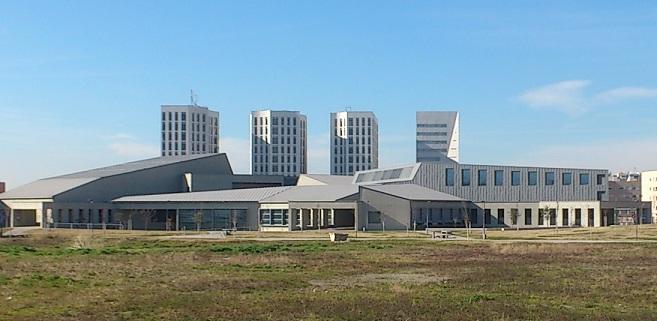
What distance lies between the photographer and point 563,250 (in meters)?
50.8

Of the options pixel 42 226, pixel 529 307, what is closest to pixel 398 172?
pixel 42 226

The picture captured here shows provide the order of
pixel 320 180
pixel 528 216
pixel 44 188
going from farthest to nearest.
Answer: pixel 320 180 → pixel 44 188 → pixel 528 216

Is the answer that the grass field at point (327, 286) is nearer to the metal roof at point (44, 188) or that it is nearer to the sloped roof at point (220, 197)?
the sloped roof at point (220, 197)

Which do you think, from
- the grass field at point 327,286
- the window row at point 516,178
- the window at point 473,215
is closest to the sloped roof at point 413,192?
the window at point 473,215

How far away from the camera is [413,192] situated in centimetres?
10762

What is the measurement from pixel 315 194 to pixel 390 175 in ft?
73.7

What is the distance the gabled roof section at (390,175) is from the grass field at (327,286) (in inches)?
2676

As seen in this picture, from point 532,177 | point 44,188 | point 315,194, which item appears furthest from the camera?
point 44,188

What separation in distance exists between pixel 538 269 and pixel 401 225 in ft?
213

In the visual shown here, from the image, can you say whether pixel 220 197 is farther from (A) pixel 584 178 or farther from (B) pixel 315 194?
(A) pixel 584 178

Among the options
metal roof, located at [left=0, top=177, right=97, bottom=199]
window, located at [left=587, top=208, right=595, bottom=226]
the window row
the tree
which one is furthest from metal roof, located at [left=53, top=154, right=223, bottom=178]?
window, located at [left=587, top=208, right=595, bottom=226]

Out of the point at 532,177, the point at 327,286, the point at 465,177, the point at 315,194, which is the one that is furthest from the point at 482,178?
the point at 327,286

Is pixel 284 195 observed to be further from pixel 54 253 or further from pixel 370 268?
pixel 370 268

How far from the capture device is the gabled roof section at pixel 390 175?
4574 inches
